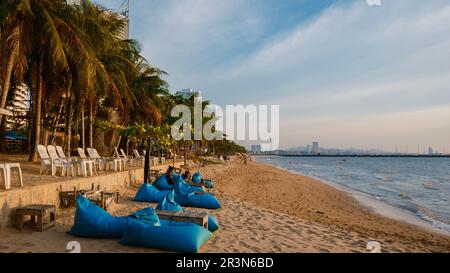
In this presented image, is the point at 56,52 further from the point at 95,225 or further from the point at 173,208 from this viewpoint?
the point at 95,225

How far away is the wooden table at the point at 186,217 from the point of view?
5398 mm

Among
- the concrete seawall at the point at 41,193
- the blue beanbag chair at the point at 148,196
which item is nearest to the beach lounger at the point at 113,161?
the concrete seawall at the point at 41,193

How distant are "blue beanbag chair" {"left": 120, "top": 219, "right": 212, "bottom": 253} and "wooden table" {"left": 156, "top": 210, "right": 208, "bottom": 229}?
56cm

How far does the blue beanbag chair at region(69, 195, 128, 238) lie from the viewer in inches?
201

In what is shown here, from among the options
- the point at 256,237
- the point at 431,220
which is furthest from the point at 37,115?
the point at 431,220

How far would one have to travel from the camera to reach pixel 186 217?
5.43 meters

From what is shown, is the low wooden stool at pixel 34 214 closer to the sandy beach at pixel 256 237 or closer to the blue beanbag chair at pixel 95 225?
the sandy beach at pixel 256 237

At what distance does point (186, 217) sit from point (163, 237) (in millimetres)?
833

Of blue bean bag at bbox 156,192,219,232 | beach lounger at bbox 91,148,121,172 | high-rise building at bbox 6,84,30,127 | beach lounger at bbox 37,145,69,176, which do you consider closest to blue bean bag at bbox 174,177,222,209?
blue bean bag at bbox 156,192,219,232

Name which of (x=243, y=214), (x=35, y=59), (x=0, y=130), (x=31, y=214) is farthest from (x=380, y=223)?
(x=0, y=130)

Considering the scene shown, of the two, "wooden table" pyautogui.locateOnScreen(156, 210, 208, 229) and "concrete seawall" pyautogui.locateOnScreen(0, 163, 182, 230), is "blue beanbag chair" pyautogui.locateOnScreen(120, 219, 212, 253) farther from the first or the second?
"concrete seawall" pyautogui.locateOnScreen(0, 163, 182, 230)
